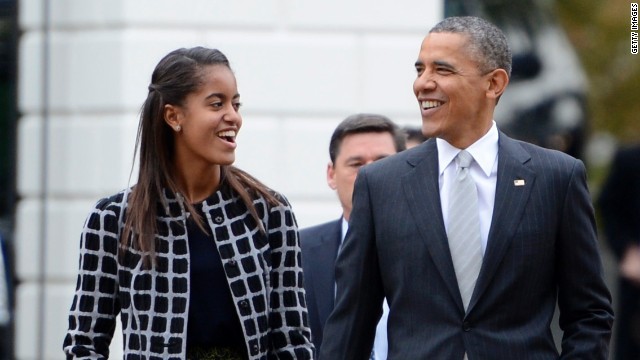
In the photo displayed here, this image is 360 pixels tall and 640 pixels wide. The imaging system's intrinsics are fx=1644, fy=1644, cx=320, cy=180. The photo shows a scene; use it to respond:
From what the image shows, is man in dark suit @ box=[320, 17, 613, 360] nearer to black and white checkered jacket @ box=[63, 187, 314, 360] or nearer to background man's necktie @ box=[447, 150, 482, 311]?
background man's necktie @ box=[447, 150, 482, 311]

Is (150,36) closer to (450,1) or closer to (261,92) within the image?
(261,92)

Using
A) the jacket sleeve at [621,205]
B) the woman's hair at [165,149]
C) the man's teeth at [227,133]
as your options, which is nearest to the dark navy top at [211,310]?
the woman's hair at [165,149]

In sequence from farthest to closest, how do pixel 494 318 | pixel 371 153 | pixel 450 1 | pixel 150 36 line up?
pixel 450 1
pixel 150 36
pixel 371 153
pixel 494 318

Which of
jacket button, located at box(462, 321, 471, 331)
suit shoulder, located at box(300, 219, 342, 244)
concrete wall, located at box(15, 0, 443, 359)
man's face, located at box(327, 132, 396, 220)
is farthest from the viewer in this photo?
concrete wall, located at box(15, 0, 443, 359)

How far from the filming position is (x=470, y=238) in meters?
5.46

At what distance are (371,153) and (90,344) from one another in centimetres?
238

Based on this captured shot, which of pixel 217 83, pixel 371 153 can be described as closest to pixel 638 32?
pixel 371 153

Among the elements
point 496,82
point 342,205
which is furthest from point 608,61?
point 496,82

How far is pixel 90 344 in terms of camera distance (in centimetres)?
555

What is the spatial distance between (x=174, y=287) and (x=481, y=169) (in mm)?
1114

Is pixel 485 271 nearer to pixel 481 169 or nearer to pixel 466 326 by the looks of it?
pixel 466 326

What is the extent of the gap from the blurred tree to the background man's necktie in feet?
36.5

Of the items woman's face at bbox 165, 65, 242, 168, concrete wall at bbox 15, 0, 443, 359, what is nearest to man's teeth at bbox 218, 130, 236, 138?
woman's face at bbox 165, 65, 242, 168

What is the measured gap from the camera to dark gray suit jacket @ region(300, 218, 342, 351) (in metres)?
7.07
